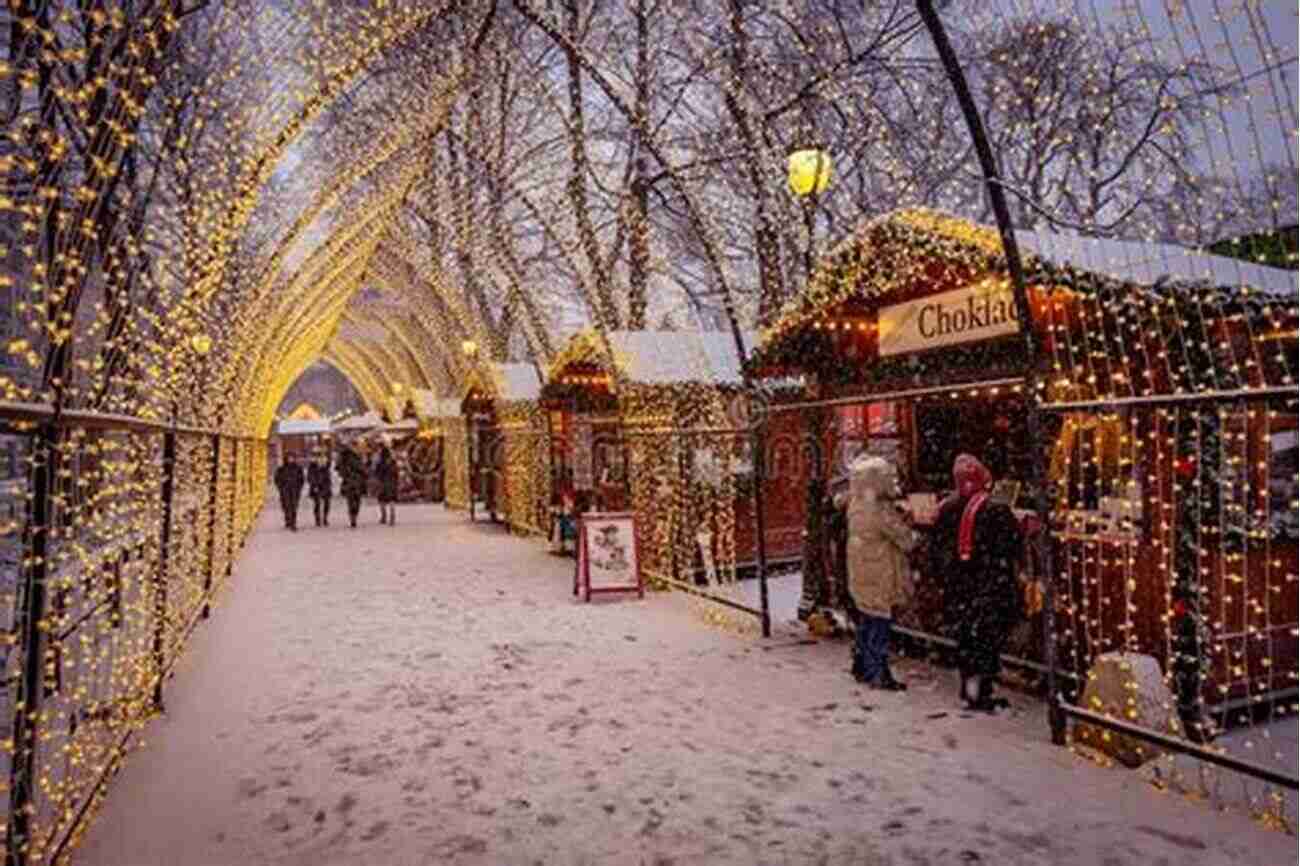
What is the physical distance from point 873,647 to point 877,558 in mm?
661

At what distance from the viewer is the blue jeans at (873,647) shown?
6.96m

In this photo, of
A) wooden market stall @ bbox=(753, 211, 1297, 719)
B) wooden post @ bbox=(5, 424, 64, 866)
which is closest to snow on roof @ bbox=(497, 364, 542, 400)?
wooden market stall @ bbox=(753, 211, 1297, 719)

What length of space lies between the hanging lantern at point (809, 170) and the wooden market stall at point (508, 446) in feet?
28.7

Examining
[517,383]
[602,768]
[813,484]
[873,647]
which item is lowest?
[602,768]

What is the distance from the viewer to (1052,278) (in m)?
6.14

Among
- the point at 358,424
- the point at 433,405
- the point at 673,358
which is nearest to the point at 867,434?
the point at 673,358

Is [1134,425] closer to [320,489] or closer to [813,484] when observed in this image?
[813,484]

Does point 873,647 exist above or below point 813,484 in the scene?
below

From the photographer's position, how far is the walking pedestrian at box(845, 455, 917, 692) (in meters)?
6.85

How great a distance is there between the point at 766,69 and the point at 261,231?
8815 mm

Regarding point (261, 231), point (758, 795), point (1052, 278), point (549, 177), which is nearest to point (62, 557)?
→ point (758, 795)

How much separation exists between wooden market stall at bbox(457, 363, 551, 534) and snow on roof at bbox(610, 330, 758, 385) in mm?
3895

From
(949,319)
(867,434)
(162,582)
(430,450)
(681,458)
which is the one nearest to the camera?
(162,582)

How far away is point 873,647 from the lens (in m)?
7.01
